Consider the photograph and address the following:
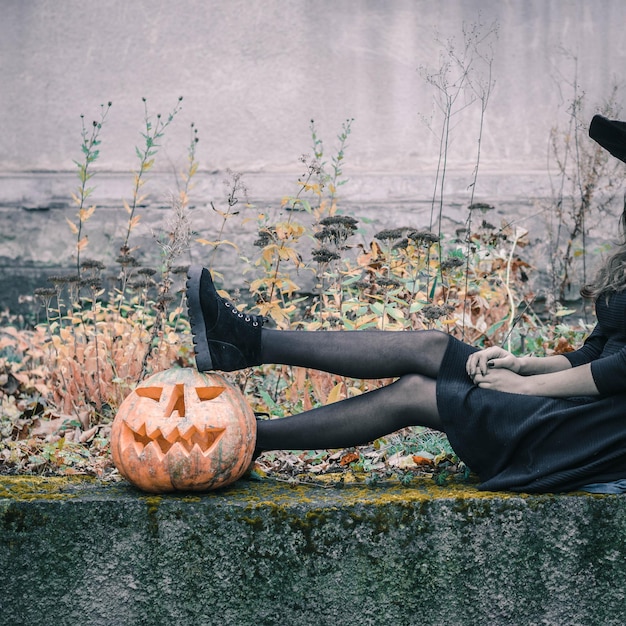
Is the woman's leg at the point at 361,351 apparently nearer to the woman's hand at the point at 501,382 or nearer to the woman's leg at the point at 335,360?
the woman's leg at the point at 335,360

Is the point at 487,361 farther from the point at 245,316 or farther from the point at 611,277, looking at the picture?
the point at 245,316

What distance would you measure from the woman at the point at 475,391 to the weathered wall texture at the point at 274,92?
2813mm

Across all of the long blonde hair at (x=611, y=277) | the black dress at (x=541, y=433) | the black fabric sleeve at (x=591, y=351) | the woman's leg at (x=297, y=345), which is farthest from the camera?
the black fabric sleeve at (x=591, y=351)

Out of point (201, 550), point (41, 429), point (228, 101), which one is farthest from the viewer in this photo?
point (228, 101)

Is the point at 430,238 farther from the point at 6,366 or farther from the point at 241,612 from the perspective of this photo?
the point at 6,366

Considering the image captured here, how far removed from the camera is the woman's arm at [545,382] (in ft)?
8.48

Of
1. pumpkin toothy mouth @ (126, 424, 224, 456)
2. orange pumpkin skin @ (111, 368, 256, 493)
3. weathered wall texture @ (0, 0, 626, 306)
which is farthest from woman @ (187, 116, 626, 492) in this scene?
weathered wall texture @ (0, 0, 626, 306)

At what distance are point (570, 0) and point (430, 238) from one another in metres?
3.10

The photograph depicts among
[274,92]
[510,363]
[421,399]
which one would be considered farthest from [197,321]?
[274,92]

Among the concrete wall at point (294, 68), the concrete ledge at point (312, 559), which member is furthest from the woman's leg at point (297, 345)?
the concrete wall at point (294, 68)

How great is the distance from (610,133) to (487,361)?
36.5 inches

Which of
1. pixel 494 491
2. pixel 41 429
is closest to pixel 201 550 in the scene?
pixel 494 491

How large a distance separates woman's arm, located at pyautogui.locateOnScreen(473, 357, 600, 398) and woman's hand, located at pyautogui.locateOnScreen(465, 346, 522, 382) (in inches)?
0.5

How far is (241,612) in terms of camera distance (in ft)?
7.87
